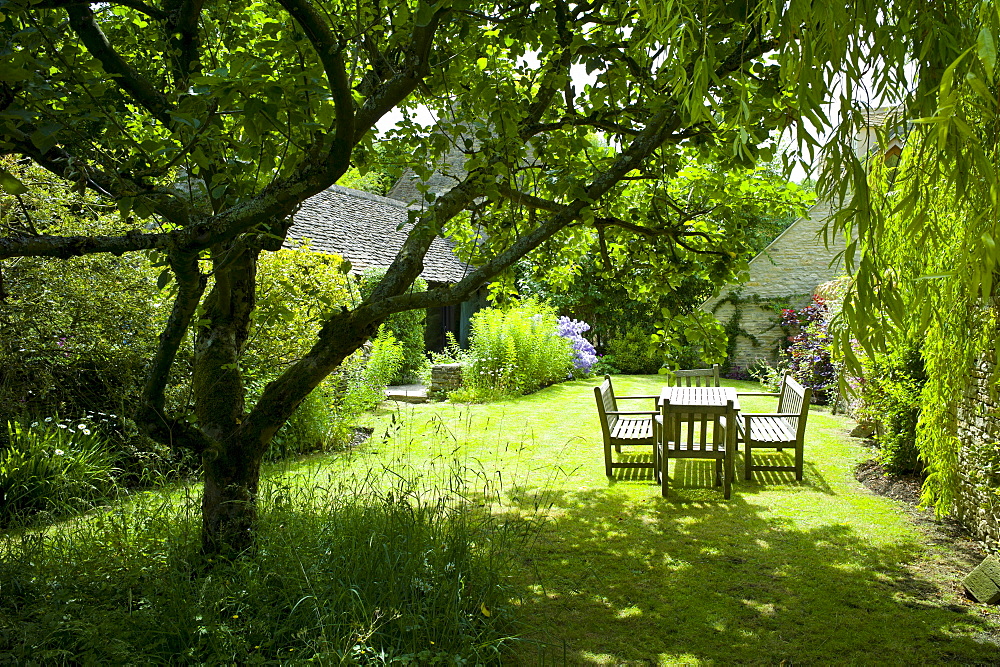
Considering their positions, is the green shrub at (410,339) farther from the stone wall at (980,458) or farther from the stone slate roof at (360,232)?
the stone wall at (980,458)

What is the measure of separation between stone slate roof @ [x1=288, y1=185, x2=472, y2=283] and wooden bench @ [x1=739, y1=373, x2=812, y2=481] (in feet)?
29.4

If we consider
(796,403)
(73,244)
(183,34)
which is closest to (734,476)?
(796,403)

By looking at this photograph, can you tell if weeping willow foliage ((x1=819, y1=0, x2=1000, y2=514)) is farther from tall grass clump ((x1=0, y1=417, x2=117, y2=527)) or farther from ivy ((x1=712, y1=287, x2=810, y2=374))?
ivy ((x1=712, y1=287, x2=810, y2=374))

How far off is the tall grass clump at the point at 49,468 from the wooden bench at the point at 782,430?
597 cm

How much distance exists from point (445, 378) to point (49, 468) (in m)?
8.05

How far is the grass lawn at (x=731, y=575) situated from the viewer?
3744 millimetres

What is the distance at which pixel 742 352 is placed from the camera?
18016 mm

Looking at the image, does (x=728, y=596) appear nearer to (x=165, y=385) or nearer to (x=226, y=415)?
(x=226, y=415)

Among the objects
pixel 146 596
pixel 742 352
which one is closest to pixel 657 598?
pixel 146 596

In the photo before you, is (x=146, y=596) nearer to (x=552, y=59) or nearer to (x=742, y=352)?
(x=552, y=59)

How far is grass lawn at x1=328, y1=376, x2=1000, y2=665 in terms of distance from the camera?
374cm

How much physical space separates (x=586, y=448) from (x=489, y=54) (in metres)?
5.01

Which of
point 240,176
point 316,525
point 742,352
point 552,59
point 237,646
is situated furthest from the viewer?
point 742,352

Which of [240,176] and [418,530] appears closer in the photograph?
[240,176]
